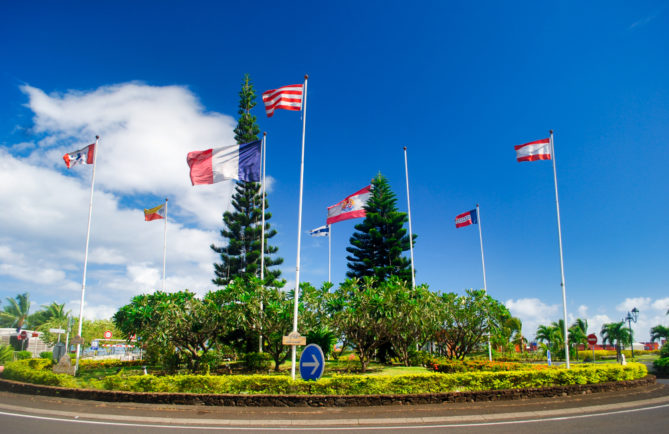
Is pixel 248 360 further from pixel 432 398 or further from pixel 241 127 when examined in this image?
pixel 241 127

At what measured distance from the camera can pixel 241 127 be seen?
3859cm

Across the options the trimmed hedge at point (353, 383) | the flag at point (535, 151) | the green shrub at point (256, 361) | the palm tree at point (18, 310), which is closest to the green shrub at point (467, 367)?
the trimmed hedge at point (353, 383)

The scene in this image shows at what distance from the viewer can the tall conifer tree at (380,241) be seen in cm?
3938

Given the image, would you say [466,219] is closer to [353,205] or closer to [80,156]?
[353,205]

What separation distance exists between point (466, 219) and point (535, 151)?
9080 mm

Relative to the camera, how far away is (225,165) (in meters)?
16.7

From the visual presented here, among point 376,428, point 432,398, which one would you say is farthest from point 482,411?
point 376,428

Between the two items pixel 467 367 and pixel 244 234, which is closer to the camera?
pixel 467 367

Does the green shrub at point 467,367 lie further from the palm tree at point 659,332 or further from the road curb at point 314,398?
the palm tree at point 659,332

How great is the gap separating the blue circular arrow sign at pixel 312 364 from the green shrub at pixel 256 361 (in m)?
11.1

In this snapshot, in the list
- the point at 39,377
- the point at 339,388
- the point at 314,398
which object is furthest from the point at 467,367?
the point at 39,377

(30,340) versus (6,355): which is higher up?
(6,355)

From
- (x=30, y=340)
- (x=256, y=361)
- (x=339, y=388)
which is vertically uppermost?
(x=339, y=388)

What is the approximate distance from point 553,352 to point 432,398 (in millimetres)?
44724
